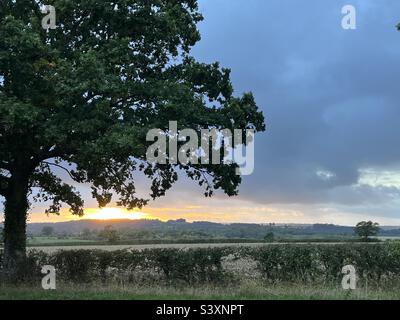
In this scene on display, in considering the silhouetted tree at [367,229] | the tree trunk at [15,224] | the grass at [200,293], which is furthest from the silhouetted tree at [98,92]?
the silhouetted tree at [367,229]

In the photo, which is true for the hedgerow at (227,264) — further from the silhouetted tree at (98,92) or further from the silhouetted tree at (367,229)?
the silhouetted tree at (367,229)

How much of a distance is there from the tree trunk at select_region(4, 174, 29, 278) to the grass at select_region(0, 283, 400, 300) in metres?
2.95

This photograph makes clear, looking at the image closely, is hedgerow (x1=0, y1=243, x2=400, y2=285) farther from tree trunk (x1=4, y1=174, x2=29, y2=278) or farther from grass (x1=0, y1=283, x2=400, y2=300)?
grass (x1=0, y1=283, x2=400, y2=300)

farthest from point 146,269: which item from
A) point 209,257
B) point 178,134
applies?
point 178,134

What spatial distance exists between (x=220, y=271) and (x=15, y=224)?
27.1 feet

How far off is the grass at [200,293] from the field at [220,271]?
3 cm

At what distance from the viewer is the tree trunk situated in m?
20.0

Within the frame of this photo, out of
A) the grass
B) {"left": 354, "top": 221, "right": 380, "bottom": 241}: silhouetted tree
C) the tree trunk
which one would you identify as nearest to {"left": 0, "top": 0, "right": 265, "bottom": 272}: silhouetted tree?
the tree trunk

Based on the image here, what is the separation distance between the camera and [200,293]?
52.0ft

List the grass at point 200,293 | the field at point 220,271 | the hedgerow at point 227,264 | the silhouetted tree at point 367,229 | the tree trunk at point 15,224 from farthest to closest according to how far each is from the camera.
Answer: the silhouetted tree at point 367,229 < the tree trunk at point 15,224 < the hedgerow at point 227,264 < the field at point 220,271 < the grass at point 200,293

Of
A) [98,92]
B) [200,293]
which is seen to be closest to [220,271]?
[200,293]

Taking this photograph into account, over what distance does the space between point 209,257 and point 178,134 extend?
14.4ft

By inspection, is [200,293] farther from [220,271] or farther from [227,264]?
[227,264]

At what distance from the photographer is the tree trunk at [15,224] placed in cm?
1997
